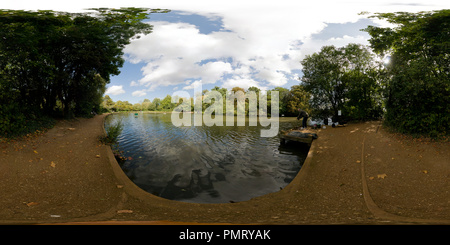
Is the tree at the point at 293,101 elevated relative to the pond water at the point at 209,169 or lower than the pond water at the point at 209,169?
elevated

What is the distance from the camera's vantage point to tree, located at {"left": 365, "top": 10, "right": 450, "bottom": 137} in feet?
18.6

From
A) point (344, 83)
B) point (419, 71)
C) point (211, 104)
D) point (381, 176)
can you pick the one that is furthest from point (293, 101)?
point (381, 176)

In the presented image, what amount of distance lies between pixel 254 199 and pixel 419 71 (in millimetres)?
8871

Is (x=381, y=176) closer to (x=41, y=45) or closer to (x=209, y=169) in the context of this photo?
(x=209, y=169)

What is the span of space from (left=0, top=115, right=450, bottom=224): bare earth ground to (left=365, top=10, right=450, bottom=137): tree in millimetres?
1234

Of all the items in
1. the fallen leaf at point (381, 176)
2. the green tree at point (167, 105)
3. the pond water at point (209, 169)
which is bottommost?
the pond water at point (209, 169)

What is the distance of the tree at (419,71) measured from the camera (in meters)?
5.67

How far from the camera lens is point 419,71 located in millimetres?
6586

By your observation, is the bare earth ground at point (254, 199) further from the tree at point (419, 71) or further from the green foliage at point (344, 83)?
the green foliage at point (344, 83)

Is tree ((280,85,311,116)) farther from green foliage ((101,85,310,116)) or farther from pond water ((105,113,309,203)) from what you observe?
pond water ((105,113,309,203))

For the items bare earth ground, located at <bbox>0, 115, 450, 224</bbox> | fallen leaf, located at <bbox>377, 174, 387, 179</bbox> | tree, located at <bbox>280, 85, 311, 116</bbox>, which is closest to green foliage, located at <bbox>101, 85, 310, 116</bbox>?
tree, located at <bbox>280, 85, 311, 116</bbox>

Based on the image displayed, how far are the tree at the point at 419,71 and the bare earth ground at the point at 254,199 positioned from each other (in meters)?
1.23

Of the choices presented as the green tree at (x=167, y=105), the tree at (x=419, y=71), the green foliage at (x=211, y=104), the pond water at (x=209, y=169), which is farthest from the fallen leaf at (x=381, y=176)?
the green tree at (x=167, y=105)
